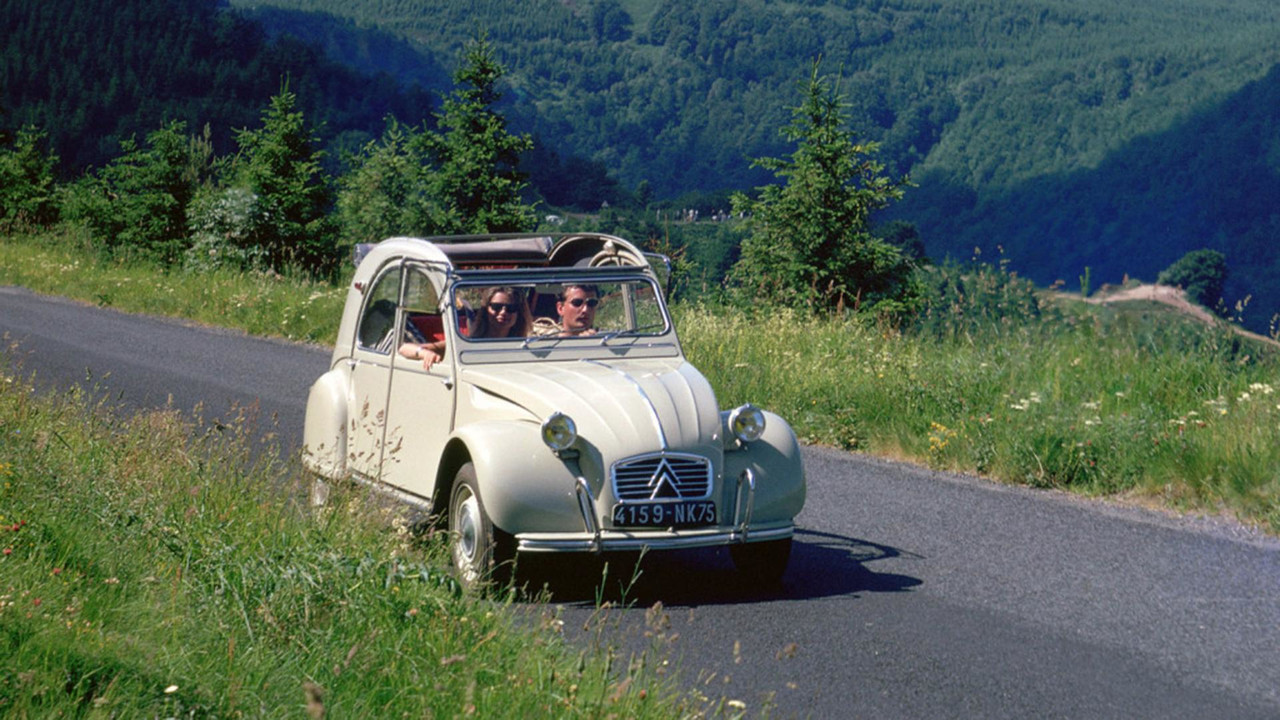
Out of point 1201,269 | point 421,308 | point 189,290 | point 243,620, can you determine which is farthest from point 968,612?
point 1201,269

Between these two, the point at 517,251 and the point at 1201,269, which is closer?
the point at 517,251

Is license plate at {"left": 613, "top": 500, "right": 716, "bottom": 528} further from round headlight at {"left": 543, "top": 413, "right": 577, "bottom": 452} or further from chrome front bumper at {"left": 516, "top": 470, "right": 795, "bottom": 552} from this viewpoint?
round headlight at {"left": 543, "top": 413, "right": 577, "bottom": 452}

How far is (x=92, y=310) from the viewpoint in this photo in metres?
24.1

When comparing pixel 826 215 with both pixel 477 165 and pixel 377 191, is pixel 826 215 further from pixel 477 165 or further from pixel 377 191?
pixel 377 191

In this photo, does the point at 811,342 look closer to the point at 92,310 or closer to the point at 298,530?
the point at 298,530

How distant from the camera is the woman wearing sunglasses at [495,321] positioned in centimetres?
779

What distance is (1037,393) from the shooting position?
39.0 feet

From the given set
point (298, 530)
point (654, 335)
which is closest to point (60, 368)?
point (654, 335)

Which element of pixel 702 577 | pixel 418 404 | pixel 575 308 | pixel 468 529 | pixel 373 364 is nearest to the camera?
pixel 468 529

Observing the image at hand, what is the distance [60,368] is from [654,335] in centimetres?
969

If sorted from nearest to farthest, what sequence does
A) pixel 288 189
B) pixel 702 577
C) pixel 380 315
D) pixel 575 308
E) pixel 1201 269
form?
pixel 702 577, pixel 575 308, pixel 380 315, pixel 288 189, pixel 1201 269

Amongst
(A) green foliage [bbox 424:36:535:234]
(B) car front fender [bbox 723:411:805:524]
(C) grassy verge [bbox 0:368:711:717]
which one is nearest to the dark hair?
(B) car front fender [bbox 723:411:805:524]

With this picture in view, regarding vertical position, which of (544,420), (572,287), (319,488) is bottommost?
(319,488)

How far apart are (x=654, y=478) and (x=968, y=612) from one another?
1.63 meters
